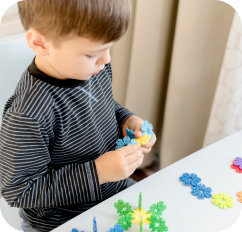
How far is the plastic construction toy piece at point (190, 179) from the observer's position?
69 centimetres

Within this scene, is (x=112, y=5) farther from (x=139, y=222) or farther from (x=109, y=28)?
(x=139, y=222)

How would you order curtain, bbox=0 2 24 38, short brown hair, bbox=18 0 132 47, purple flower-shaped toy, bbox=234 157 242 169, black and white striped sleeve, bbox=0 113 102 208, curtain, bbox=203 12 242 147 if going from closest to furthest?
short brown hair, bbox=18 0 132 47 < black and white striped sleeve, bbox=0 113 102 208 < purple flower-shaped toy, bbox=234 157 242 169 < curtain, bbox=203 12 242 147 < curtain, bbox=0 2 24 38

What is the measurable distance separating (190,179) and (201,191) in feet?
0.13

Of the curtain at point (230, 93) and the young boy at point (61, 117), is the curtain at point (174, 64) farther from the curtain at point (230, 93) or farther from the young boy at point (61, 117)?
the young boy at point (61, 117)

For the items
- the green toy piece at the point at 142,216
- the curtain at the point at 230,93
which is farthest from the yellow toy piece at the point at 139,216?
the curtain at the point at 230,93

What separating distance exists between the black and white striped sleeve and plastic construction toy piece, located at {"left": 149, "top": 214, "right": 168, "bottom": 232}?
163 mm

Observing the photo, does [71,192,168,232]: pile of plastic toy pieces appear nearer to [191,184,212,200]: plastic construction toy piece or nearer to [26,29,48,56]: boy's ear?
[191,184,212,200]: plastic construction toy piece

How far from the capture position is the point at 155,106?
1424 mm

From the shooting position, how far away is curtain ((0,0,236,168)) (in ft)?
3.54

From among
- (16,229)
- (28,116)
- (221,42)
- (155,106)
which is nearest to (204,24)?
(221,42)

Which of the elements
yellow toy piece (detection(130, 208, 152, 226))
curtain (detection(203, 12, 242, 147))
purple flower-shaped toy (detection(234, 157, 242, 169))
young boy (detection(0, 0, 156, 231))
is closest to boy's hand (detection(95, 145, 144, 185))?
young boy (detection(0, 0, 156, 231))

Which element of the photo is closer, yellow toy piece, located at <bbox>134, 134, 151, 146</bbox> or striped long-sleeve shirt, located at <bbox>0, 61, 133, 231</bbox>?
striped long-sleeve shirt, located at <bbox>0, 61, 133, 231</bbox>

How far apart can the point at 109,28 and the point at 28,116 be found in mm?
255

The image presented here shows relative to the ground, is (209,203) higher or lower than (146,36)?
lower
